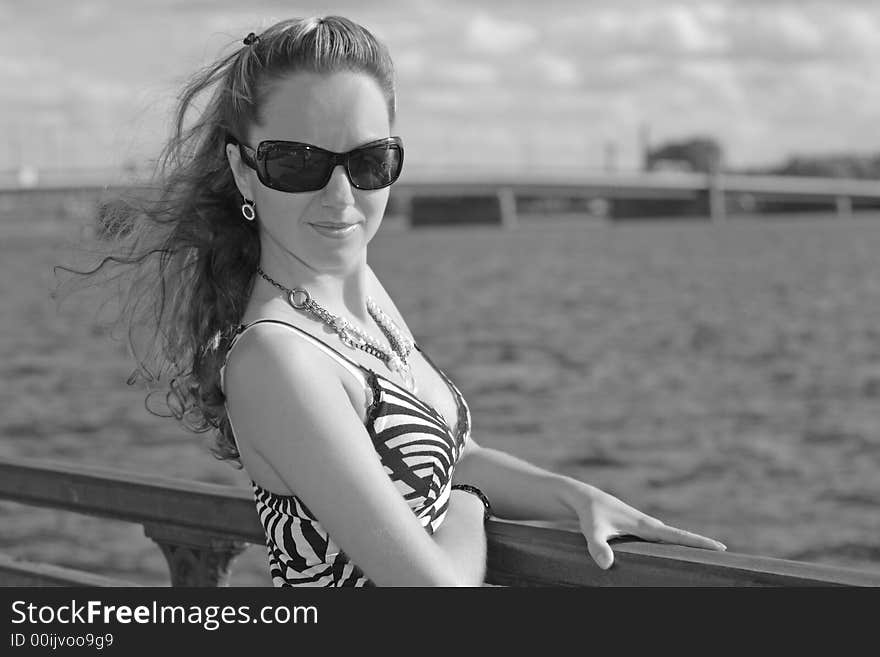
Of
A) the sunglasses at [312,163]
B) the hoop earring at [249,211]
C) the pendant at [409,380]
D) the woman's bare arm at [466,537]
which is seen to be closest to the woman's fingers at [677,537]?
the woman's bare arm at [466,537]

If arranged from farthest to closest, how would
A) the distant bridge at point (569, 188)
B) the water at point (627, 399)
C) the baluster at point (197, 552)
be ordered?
the distant bridge at point (569, 188) → the water at point (627, 399) → the baluster at point (197, 552)

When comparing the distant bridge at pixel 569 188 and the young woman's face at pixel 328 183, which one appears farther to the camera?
the distant bridge at pixel 569 188

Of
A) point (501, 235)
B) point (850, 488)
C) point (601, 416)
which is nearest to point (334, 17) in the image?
point (850, 488)

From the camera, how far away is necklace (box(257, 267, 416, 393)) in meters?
1.98

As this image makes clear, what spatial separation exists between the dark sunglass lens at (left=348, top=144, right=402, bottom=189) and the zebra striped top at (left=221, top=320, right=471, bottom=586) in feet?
0.86

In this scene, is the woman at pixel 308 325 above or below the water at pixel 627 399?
above

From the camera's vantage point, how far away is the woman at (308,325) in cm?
176

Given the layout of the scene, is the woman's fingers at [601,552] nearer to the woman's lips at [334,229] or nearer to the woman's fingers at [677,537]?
the woman's fingers at [677,537]

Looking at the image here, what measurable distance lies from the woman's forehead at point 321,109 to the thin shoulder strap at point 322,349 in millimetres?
279

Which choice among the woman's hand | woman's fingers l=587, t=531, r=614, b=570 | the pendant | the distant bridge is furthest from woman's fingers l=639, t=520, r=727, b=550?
the distant bridge

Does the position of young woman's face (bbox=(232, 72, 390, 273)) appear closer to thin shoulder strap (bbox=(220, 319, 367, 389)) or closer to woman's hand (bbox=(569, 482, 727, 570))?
thin shoulder strap (bbox=(220, 319, 367, 389))

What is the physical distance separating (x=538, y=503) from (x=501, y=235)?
82.3 m

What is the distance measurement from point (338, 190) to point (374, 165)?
67mm

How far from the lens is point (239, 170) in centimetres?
201
